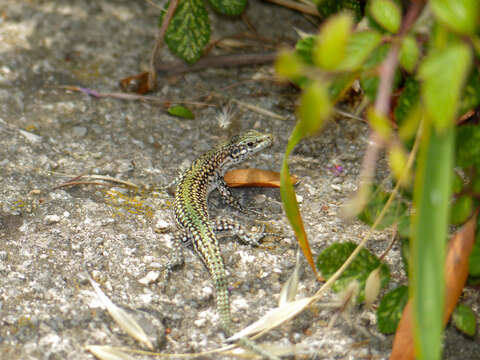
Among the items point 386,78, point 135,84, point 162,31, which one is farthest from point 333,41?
point 135,84

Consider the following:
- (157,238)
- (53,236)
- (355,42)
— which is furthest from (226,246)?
(355,42)

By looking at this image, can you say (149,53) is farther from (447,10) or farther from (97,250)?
(447,10)

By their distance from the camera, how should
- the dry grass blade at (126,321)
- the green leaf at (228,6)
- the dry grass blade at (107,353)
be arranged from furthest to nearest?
the green leaf at (228,6), the dry grass blade at (126,321), the dry grass blade at (107,353)

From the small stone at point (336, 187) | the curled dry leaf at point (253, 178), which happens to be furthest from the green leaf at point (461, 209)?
the curled dry leaf at point (253, 178)

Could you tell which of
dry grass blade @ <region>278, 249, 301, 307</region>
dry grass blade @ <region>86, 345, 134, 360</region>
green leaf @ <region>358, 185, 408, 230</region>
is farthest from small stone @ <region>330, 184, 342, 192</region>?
dry grass blade @ <region>86, 345, 134, 360</region>

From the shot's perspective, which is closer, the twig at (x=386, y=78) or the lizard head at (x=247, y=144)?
the twig at (x=386, y=78)

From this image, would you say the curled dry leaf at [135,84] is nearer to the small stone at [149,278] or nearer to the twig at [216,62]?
the twig at [216,62]

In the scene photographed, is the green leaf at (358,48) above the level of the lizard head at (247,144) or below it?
above

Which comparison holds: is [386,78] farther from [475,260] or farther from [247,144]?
[247,144]
